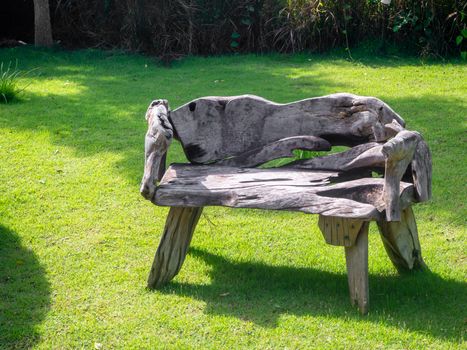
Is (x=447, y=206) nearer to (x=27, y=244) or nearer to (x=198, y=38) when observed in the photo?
(x=27, y=244)

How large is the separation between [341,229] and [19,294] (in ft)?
6.55

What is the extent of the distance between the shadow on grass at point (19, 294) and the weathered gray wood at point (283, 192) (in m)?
0.98

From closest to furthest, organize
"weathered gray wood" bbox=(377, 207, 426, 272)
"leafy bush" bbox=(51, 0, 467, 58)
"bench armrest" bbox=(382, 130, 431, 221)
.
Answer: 1. "bench armrest" bbox=(382, 130, 431, 221)
2. "weathered gray wood" bbox=(377, 207, 426, 272)
3. "leafy bush" bbox=(51, 0, 467, 58)

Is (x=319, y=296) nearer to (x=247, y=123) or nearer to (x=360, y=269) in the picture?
(x=360, y=269)

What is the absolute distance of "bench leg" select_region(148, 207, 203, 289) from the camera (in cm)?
431

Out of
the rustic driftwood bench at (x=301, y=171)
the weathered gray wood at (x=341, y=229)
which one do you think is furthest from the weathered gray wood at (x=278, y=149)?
the weathered gray wood at (x=341, y=229)

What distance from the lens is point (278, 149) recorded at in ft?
15.5

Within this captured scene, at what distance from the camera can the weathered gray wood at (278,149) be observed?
4.69m

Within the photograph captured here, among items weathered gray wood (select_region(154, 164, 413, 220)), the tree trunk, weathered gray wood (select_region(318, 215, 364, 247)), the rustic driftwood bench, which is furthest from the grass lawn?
the tree trunk

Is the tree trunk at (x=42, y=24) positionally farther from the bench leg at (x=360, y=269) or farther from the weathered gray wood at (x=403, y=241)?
the bench leg at (x=360, y=269)

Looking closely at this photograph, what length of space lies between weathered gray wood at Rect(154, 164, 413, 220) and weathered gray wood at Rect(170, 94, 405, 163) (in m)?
0.41

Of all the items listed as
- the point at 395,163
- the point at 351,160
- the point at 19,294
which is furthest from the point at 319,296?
the point at 19,294

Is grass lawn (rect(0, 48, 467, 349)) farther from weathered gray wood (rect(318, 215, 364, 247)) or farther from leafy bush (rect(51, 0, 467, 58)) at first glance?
leafy bush (rect(51, 0, 467, 58))

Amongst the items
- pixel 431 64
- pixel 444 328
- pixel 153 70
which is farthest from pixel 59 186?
pixel 431 64
